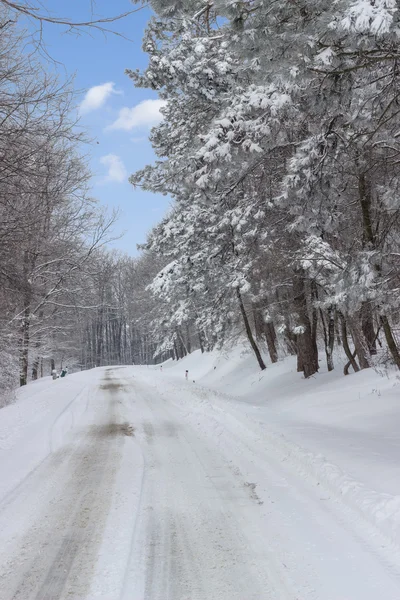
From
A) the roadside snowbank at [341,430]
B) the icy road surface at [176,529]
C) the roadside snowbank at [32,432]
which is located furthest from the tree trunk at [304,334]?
the icy road surface at [176,529]

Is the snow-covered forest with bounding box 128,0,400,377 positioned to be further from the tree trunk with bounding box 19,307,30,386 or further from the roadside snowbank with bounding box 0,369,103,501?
the tree trunk with bounding box 19,307,30,386

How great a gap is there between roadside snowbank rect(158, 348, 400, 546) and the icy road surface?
0.21 meters

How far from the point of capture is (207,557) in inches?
135

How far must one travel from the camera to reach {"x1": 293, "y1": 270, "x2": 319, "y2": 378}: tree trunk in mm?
13977

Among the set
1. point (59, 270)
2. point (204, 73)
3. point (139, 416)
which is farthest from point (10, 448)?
point (59, 270)

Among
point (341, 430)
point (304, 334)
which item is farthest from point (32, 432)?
point (304, 334)

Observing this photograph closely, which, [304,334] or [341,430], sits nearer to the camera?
[341,430]

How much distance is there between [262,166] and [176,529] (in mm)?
8693

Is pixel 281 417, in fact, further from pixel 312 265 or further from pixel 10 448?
pixel 10 448

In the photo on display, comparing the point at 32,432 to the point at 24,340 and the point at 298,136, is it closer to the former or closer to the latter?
the point at 298,136

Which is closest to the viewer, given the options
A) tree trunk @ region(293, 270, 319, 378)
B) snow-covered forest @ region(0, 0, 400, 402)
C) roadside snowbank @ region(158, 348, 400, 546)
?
roadside snowbank @ region(158, 348, 400, 546)

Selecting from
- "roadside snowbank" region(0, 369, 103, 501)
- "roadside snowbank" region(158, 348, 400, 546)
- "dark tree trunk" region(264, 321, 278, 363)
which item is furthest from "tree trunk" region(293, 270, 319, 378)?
"roadside snowbank" region(0, 369, 103, 501)

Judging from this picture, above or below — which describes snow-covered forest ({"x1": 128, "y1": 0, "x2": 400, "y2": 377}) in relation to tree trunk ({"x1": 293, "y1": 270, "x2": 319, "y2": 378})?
above

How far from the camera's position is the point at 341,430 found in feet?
26.1
